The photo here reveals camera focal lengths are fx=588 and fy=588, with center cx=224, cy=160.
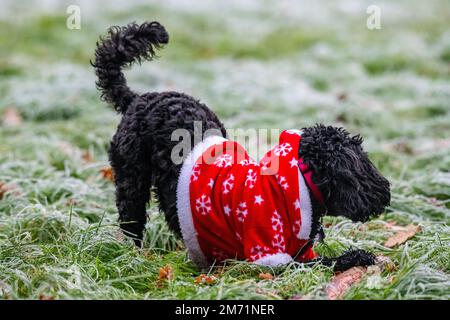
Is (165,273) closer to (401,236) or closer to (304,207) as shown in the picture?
(304,207)

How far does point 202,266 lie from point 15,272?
3.29ft

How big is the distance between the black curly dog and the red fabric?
108mm

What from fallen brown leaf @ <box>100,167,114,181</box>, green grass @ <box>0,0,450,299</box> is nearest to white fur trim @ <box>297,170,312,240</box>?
green grass @ <box>0,0,450,299</box>

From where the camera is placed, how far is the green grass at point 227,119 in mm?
2959

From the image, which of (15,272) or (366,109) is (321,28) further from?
(15,272)

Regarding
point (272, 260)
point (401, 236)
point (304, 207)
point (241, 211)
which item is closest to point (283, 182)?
point (304, 207)

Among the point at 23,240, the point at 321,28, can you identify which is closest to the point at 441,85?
the point at 321,28

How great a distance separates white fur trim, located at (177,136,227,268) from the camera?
3.20 meters

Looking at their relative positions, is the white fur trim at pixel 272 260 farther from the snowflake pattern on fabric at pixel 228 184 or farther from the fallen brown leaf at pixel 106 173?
the fallen brown leaf at pixel 106 173

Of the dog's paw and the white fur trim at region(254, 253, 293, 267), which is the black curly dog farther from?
the white fur trim at region(254, 253, 293, 267)

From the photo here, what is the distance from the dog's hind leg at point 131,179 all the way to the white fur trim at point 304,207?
3.23 ft

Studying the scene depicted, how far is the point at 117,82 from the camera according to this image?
3.70 m

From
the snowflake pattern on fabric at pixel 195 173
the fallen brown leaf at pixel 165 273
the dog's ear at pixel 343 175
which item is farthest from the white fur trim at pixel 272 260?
the snowflake pattern on fabric at pixel 195 173

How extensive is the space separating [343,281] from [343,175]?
53 centimetres
